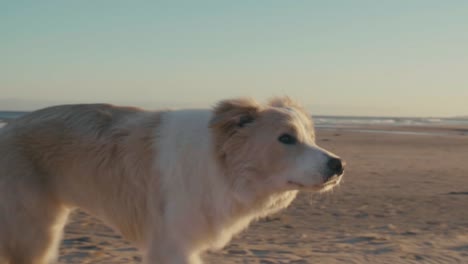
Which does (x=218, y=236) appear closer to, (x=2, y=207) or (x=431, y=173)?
(x=2, y=207)

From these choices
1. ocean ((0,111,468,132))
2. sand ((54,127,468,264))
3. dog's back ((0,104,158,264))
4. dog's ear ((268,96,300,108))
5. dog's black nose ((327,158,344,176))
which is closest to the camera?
dog's black nose ((327,158,344,176))

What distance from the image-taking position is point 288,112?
437cm

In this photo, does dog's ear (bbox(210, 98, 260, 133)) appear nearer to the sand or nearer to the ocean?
the sand

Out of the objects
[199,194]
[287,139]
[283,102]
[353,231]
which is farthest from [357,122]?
[199,194]

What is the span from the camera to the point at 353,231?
24.5 ft

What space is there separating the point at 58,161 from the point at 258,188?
61.2 inches

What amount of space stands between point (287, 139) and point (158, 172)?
98 centimetres

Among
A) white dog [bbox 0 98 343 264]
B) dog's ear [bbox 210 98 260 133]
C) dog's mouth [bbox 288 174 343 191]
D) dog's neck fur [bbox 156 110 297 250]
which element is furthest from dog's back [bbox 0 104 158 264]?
dog's mouth [bbox 288 174 343 191]

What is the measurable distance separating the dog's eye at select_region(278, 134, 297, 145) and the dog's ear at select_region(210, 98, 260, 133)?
10.4 inches

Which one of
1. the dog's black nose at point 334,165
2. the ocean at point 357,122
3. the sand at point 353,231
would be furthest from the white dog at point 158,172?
the ocean at point 357,122

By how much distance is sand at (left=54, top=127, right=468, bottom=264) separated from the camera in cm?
610

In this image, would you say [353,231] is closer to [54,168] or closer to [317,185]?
Answer: [317,185]

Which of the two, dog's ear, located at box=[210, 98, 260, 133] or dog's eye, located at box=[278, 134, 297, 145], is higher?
dog's ear, located at box=[210, 98, 260, 133]

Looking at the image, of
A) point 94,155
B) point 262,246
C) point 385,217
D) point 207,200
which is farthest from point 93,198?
point 385,217
